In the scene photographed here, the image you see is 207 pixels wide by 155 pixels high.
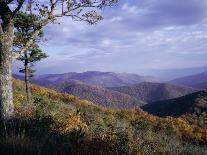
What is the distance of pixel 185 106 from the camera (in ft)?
439

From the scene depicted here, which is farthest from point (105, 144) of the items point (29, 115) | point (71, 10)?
point (71, 10)

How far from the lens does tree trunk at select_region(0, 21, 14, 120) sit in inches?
476

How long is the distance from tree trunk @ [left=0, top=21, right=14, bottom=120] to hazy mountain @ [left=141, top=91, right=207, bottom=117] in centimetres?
11052

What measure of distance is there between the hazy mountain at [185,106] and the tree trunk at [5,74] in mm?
110520

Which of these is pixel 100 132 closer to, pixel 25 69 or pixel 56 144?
pixel 56 144

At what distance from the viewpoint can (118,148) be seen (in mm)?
8719

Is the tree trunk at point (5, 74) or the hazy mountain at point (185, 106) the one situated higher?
the tree trunk at point (5, 74)

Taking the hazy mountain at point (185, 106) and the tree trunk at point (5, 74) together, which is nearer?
the tree trunk at point (5, 74)

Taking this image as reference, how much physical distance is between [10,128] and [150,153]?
4.15 metres

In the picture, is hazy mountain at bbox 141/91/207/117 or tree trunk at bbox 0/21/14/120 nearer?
tree trunk at bbox 0/21/14/120

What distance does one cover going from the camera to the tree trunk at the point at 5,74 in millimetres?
12094

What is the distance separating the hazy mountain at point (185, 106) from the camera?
125500 millimetres

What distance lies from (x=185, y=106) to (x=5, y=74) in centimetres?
12586

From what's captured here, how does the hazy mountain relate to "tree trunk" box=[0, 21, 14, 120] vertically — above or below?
below
